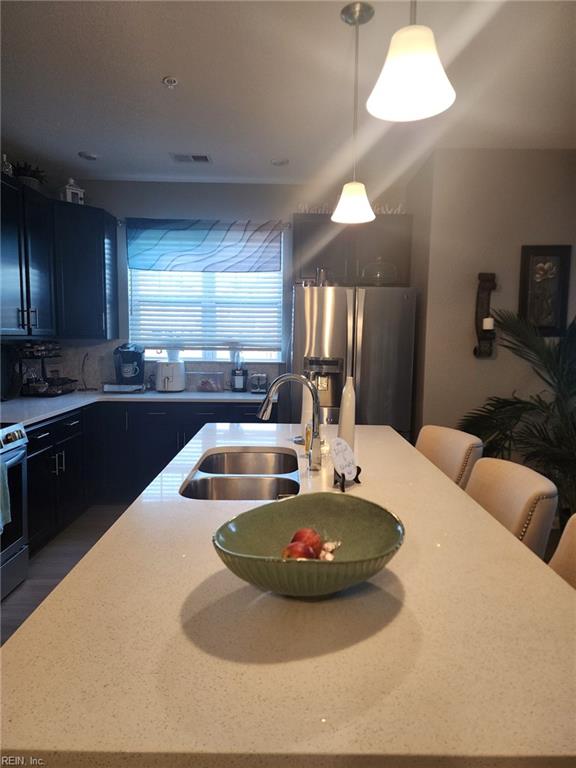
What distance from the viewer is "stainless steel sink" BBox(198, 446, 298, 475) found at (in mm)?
1900

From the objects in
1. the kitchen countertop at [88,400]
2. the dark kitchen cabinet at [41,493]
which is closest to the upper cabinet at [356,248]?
the kitchen countertop at [88,400]

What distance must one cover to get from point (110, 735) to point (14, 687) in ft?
0.58

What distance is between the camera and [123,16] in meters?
A: 1.86

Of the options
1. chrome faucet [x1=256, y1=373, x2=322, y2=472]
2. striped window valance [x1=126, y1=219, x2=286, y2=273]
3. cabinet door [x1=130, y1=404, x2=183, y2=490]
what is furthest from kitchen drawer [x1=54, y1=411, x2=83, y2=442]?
chrome faucet [x1=256, y1=373, x2=322, y2=472]

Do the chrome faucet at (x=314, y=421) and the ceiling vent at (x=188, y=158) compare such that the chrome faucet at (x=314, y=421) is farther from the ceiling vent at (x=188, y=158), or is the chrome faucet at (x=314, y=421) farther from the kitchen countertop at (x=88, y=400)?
the ceiling vent at (x=188, y=158)

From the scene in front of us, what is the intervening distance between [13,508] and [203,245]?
2569 mm

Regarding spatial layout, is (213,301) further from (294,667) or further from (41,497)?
(294,667)

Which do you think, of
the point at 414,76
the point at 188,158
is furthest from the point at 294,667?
the point at 188,158

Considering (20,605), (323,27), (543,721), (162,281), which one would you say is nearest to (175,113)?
(323,27)

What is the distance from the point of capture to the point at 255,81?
232 cm

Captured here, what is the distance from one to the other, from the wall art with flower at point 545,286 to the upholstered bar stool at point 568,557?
2509 mm

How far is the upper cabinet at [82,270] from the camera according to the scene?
3.45 meters

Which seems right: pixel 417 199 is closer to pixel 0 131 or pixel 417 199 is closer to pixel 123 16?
pixel 123 16

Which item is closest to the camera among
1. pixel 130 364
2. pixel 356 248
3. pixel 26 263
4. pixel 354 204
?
pixel 354 204
